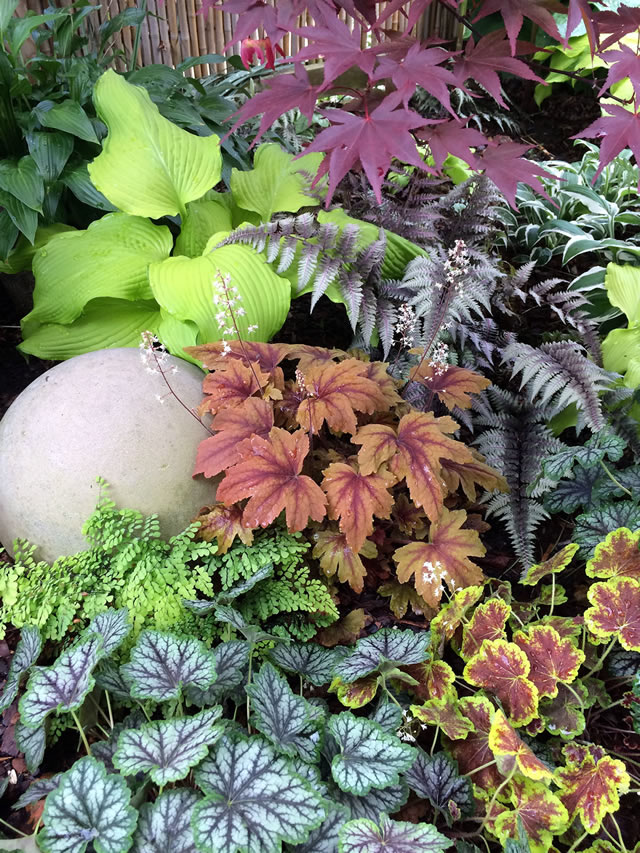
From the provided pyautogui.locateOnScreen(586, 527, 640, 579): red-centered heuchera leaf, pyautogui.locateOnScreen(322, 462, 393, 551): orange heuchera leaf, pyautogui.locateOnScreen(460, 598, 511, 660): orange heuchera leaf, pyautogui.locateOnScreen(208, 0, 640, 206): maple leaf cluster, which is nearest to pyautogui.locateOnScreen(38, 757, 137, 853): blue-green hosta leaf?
pyautogui.locateOnScreen(322, 462, 393, 551): orange heuchera leaf

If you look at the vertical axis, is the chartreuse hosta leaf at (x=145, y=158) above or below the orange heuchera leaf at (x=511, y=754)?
above

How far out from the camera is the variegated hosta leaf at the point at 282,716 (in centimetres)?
125

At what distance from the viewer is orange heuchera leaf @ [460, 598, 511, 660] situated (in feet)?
4.88

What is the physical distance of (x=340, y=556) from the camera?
5.32 feet

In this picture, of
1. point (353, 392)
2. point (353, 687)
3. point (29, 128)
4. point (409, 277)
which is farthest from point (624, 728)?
point (29, 128)

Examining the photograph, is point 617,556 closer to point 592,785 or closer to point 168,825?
point 592,785

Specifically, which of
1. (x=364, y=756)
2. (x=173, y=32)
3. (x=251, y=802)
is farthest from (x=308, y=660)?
(x=173, y=32)

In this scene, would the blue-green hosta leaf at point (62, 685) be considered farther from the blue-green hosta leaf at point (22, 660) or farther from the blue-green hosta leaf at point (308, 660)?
the blue-green hosta leaf at point (308, 660)

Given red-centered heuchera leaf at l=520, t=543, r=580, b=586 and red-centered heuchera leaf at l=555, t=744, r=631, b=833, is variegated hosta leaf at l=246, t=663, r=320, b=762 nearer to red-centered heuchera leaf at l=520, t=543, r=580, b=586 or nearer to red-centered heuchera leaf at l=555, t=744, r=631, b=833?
red-centered heuchera leaf at l=555, t=744, r=631, b=833

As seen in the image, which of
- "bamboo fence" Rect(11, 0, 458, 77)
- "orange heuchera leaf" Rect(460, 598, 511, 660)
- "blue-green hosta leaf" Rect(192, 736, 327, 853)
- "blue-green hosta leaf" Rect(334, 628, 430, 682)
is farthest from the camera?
"bamboo fence" Rect(11, 0, 458, 77)

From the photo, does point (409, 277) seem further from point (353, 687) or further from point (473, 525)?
point (353, 687)

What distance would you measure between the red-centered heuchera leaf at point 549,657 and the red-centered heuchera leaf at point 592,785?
0.14 meters

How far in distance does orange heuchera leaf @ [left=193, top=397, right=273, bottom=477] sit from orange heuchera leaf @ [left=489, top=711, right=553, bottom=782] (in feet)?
2.77

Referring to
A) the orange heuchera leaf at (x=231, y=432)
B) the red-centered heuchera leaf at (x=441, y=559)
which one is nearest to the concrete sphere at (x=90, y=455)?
the orange heuchera leaf at (x=231, y=432)
